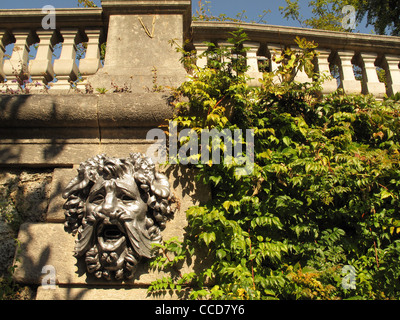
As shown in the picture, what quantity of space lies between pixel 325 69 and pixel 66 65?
2903 mm

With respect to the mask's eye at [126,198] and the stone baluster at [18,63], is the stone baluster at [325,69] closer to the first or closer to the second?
the mask's eye at [126,198]

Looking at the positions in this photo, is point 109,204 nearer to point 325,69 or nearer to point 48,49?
point 48,49

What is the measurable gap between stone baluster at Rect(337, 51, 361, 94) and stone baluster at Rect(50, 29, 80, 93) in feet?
9.97

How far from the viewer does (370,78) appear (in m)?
3.79

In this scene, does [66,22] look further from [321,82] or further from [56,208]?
[321,82]

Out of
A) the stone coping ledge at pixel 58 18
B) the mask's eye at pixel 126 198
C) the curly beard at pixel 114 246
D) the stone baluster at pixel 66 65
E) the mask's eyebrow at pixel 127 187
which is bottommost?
the curly beard at pixel 114 246

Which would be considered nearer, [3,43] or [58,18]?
[58,18]

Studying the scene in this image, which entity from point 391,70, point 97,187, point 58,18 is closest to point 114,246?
point 97,187

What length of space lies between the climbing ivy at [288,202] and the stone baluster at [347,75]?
41 centimetres

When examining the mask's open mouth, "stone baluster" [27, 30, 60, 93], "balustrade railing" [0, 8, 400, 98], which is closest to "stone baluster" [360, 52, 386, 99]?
"balustrade railing" [0, 8, 400, 98]

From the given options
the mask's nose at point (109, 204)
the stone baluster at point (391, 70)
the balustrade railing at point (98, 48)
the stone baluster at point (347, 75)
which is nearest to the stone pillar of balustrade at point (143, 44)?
the balustrade railing at point (98, 48)

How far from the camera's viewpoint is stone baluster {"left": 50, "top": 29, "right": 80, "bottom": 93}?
137 inches

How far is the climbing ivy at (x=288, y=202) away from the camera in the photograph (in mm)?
2604

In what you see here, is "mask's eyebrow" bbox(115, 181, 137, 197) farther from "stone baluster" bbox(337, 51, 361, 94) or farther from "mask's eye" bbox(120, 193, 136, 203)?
"stone baluster" bbox(337, 51, 361, 94)
